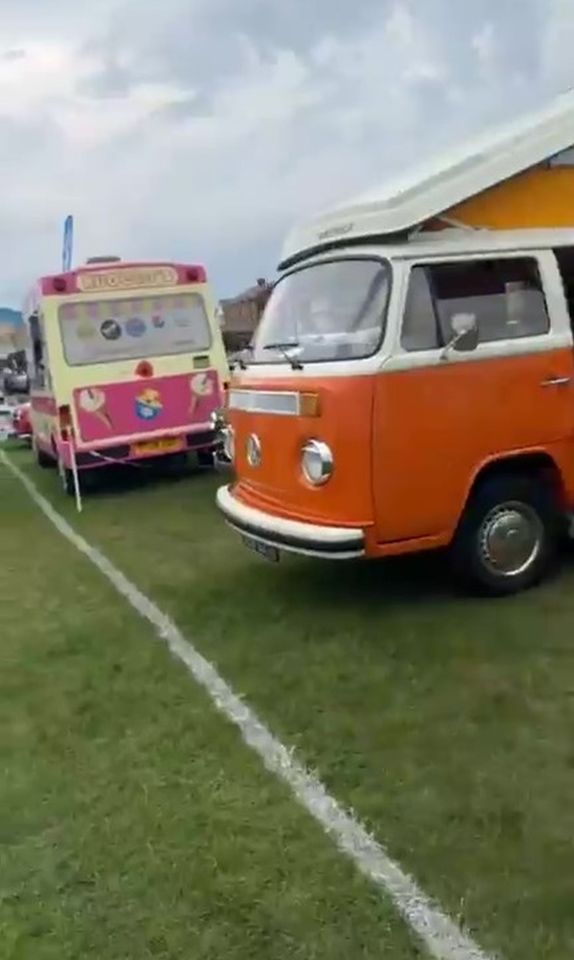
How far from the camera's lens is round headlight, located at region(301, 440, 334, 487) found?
6070 millimetres

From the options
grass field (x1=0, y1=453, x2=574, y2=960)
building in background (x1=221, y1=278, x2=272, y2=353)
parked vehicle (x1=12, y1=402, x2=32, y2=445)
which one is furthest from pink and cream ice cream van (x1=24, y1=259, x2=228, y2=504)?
parked vehicle (x1=12, y1=402, x2=32, y2=445)

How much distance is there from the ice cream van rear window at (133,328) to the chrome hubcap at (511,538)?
24.0 ft

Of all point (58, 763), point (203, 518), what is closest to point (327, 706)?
point (58, 763)

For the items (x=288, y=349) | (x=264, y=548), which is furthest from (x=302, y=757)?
(x=288, y=349)

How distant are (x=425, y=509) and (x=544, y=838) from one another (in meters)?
2.66

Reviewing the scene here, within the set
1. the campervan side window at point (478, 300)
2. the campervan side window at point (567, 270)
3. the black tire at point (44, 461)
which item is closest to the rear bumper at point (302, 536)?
the campervan side window at point (478, 300)

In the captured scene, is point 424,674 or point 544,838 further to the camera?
point 424,674

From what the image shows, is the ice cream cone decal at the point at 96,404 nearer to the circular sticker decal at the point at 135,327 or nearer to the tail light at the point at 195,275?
the circular sticker decal at the point at 135,327

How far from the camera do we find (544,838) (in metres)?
3.72

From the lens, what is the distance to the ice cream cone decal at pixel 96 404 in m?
12.8

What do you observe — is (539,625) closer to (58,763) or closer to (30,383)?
(58,763)

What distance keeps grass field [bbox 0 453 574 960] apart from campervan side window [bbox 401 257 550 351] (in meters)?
1.55

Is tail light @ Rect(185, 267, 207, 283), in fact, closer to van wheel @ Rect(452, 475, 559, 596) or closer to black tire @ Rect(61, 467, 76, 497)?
black tire @ Rect(61, 467, 76, 497)

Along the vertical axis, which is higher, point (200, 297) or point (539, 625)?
point (200, 297)
